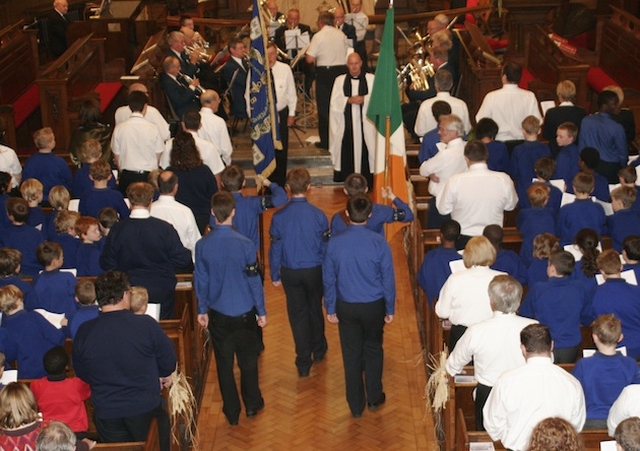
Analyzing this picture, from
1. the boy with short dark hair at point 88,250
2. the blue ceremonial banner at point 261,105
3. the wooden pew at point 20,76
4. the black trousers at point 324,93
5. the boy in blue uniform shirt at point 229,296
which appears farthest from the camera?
the black trousers at point 324,93

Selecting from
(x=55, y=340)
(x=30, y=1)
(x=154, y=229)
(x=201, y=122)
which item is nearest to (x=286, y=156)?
(x=201, y=122)

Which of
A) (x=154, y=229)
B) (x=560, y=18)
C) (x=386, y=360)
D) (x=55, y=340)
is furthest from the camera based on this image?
(x=560, y=18)

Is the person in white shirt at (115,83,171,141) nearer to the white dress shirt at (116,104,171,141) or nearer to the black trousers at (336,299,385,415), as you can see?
the white dress shirt at (116,104,171,141)

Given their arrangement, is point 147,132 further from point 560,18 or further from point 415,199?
point 560,18

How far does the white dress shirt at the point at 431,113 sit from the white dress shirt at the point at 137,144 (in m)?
2.59

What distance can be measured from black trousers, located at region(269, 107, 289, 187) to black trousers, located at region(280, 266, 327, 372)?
4.05 meters

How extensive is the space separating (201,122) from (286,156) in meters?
2.34

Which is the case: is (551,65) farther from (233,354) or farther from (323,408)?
(233,354)

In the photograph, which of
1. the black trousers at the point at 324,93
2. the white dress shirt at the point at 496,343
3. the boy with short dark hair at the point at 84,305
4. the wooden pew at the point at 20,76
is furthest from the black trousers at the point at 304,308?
the wooden pew at the point at 20,76

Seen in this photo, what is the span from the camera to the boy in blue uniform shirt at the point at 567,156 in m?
8.90

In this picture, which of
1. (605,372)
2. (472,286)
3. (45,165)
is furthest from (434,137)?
(605,372)

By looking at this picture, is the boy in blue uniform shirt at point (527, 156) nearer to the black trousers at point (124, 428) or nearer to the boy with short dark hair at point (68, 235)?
the boy with short dark hair at point (68, 235)

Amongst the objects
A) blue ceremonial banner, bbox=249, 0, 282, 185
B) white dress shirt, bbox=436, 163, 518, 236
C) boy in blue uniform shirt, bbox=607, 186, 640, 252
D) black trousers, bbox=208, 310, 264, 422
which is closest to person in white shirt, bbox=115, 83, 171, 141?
blue ceremonial banner, bbox=249, 0, 282, 185

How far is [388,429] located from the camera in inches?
287
